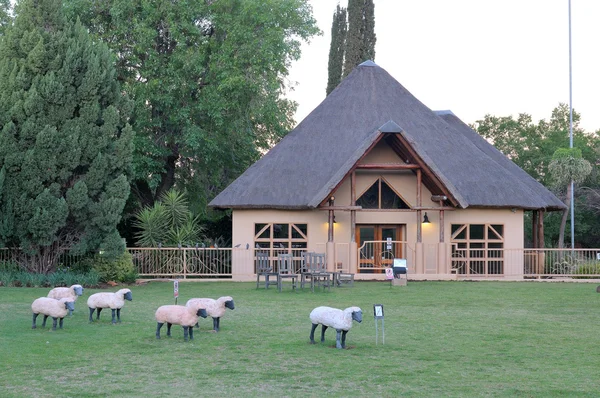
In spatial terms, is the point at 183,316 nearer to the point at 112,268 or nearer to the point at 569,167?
the point at 112,268

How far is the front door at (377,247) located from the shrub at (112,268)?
30.4ft

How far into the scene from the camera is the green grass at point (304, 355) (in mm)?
9633

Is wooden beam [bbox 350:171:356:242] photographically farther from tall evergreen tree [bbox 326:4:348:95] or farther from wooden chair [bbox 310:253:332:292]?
tall evergreen tree [bbox 326:4:348:95]

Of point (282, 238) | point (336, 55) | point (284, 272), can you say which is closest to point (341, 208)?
point (282, 238)

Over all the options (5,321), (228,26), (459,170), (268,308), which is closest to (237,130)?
(228,26)

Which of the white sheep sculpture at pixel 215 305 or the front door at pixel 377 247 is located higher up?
the front door at pixel 377 247

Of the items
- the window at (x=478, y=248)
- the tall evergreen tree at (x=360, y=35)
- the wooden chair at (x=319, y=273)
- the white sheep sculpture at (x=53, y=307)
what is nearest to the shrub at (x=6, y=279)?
the wooden chair at (x=319, y=273)

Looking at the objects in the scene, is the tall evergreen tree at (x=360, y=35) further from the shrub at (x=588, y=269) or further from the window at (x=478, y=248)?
the shrub at (x=588, y=269)

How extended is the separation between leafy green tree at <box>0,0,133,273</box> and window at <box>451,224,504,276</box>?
13.6m

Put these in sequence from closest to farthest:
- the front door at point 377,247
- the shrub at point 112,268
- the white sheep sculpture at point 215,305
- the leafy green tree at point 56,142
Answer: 1. the white sheep sculpture at point 215,305
2. the leafy green tree at point 56,142
3. the shrub at point 112,268
4. the front door at point 377,247

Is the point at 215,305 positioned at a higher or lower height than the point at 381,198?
lower

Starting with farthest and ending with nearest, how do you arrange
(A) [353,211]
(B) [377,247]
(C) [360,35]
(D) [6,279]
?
(C) [360,35] → (B) [377,247] → (A) [353,211] → (D) [6,279]

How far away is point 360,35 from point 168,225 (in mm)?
16904

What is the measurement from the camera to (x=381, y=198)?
3259cm
